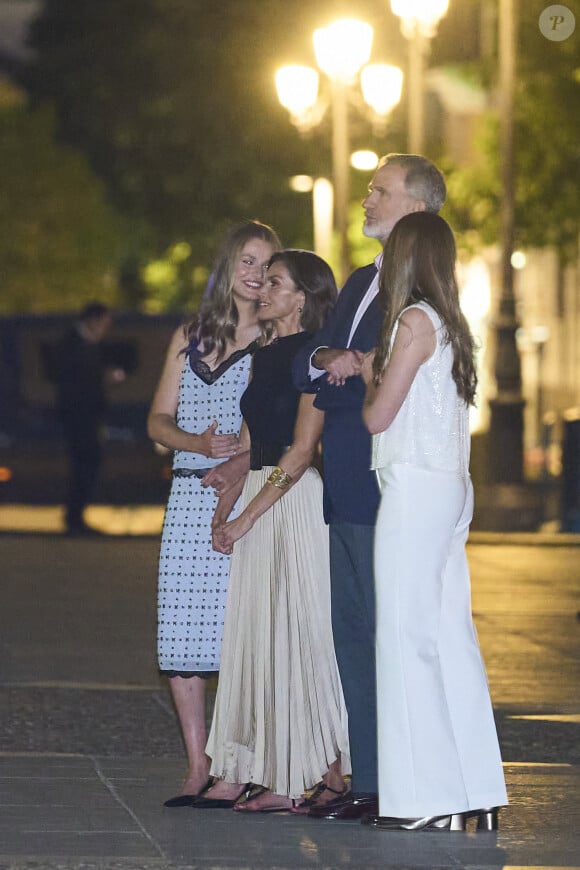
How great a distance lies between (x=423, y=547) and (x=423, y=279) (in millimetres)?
765

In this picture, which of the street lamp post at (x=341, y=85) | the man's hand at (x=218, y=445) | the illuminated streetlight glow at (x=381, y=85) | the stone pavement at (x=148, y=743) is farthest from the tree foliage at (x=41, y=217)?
the man's hand at (x=218, y=445)

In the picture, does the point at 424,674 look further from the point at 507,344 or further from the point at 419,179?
the point at 507,344

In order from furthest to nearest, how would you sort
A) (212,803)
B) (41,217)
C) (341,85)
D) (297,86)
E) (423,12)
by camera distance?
(41,217)
(297,86)
(341,85)
(423,12)
(212,803)

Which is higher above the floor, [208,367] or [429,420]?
[208,367]

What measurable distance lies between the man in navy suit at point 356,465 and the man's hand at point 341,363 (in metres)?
0.01

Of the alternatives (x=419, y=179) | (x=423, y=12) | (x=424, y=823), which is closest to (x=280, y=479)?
(x=419, y=179)

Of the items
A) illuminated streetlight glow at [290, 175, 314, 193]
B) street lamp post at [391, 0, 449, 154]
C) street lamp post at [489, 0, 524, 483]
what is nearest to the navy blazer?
street lamp post at [489, 0, 524, 483]

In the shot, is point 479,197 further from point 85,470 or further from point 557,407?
point 85,470

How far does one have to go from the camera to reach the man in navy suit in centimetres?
609

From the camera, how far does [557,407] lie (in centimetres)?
3488

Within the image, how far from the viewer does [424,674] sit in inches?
234

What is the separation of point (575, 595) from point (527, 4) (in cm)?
1321


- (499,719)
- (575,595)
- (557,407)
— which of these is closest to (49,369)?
(575,595)

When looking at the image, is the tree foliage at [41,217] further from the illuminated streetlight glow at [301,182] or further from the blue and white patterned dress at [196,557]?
the blue and white patterned dress at [196,557]
